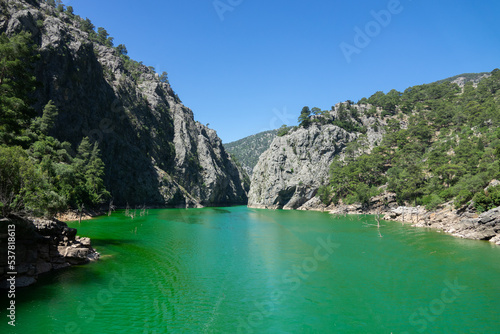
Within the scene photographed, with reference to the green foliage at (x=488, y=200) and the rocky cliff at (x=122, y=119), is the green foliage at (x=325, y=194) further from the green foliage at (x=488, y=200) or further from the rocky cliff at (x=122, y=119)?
the green foliage at (x=488, y=200)

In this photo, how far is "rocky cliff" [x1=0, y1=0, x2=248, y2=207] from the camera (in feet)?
272

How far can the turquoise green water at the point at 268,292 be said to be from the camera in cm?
1569

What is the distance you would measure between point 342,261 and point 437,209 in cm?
4888

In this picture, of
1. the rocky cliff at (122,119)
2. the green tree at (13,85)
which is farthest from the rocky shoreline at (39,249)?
the rocky cliff at (122,119)

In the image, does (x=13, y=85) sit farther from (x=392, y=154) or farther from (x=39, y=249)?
(x=392, y=154)

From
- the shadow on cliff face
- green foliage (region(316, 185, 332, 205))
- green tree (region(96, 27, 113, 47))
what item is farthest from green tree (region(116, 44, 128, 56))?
green foliage (region(316, 185, 332, 205))

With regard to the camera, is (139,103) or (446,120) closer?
(446,120)

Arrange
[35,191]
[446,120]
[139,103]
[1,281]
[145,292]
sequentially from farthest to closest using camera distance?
[139,103] < [446,120] < [35,191] < [145,292] < [1,281]

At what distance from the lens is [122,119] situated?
373ft

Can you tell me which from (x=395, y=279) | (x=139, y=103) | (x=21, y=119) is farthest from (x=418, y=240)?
(x=139, y=103)

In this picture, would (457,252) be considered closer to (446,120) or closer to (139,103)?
(446,120)

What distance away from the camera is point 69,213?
58594 millimetres

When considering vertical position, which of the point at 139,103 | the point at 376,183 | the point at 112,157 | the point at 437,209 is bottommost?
the point at 437,209

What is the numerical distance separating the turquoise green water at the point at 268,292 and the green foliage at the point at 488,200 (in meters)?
14.9
